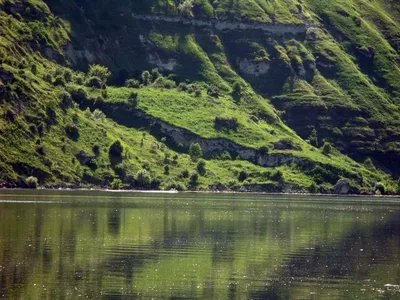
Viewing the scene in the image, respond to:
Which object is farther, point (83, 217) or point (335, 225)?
point (335, 225)

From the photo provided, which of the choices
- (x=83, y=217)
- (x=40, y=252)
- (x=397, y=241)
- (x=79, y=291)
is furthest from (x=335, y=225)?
(x=79, y=291)

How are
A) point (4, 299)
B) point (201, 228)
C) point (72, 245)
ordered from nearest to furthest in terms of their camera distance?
point (4, 299) < point (72, 245) < point (201, 228)

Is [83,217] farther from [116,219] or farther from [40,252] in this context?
[40,252]

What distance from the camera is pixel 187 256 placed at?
94625 mm

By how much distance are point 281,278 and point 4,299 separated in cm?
2623

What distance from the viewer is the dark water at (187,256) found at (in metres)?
73.4

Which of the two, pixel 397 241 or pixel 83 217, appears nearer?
pixel 397 241

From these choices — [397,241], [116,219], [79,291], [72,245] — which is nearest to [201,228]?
[116,219]

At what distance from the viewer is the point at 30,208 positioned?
152375 millimetres

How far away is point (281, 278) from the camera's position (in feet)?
268

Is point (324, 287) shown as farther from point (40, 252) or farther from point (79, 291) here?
point (40, 252)

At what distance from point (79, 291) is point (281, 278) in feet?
64.8

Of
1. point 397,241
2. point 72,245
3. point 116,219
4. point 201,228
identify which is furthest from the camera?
point 116,219

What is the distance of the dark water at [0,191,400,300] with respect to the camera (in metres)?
73.4
